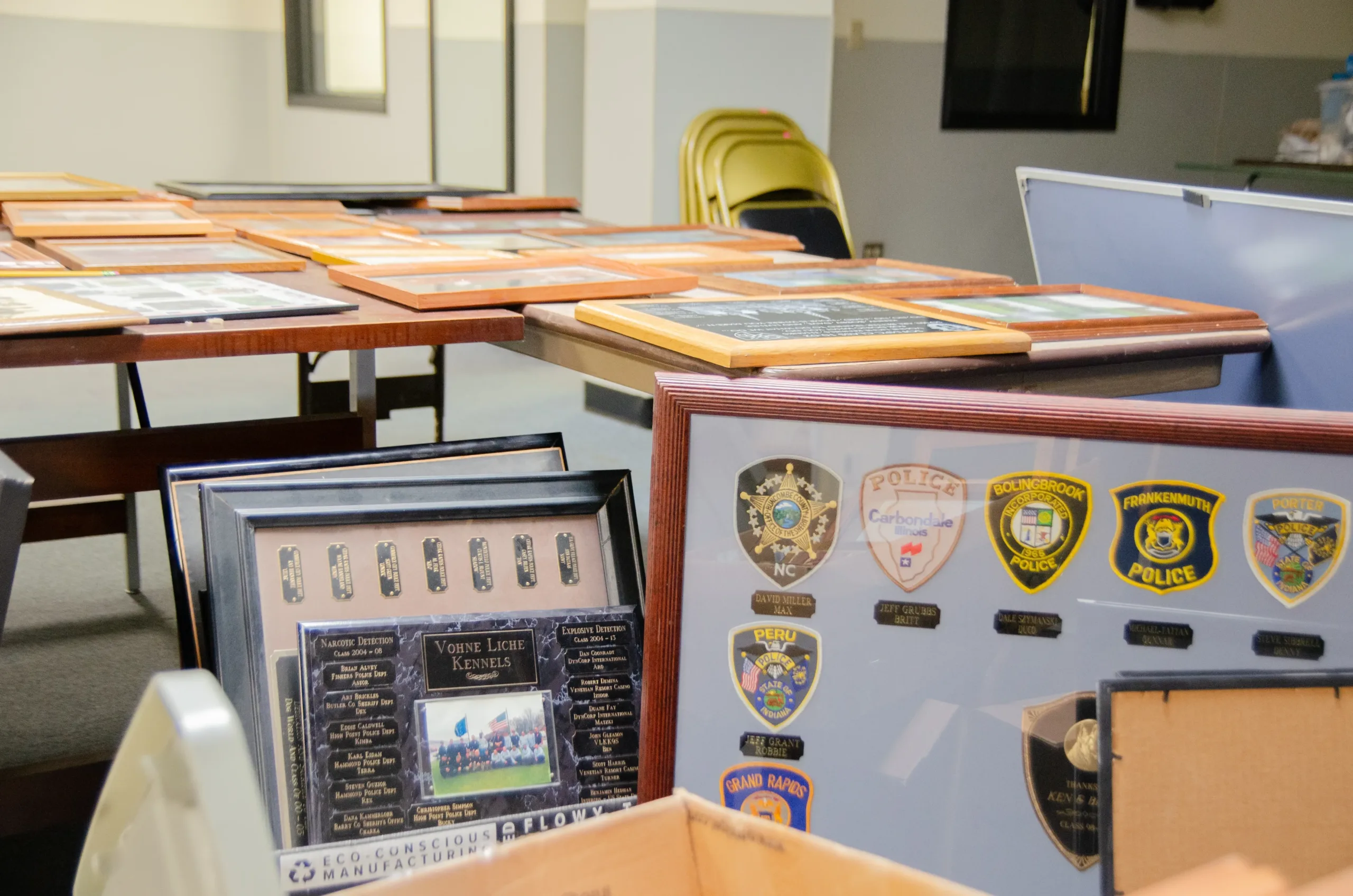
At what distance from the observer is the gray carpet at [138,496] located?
215 cm

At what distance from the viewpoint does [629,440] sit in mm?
3928

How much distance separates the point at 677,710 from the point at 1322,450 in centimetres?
47

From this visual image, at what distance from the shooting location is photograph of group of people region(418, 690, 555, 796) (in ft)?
3.26

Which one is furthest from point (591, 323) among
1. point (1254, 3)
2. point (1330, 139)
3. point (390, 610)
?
point (1254, 3)

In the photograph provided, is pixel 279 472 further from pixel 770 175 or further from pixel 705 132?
pixel 705 132

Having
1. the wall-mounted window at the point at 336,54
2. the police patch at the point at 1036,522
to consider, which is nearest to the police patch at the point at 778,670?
the police patch at the point at 1036,522

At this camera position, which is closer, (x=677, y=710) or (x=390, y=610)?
(x=677, y=710)

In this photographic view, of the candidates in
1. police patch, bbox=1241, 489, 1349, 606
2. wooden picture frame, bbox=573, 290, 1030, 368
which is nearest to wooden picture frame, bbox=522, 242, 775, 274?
wooden picture frame, bbox=573, 290, 1030, 368

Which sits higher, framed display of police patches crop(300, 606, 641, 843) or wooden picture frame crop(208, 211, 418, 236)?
wooden picture frame crop(208, 211, 418, 236)

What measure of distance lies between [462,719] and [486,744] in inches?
1.1

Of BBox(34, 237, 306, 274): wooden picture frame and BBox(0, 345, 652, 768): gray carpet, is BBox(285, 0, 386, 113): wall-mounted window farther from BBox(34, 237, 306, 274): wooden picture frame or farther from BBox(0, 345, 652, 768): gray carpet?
BBox(34, 237, 306, 274): wooden picture frame

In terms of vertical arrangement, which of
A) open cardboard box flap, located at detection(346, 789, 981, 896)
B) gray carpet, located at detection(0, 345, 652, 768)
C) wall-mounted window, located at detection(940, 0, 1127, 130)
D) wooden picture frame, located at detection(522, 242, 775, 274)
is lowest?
gray carpet, located at detection(0, 345, 652, 768)

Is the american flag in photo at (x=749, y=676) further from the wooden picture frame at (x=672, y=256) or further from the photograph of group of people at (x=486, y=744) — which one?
the wooden picture frame at (x=672, y=256)

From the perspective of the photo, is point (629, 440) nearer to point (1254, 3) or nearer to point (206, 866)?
point (206, 866)
